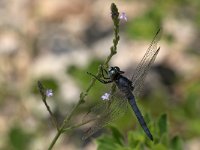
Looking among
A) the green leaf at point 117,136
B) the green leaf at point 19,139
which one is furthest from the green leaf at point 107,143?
the green leaf at point 19,139

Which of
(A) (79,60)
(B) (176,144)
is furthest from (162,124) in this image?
(A) (79,60)

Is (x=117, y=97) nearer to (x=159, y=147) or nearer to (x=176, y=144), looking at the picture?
(x=159, y=147)

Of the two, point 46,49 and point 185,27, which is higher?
point 46,49

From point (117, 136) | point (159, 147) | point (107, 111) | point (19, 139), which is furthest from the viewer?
point (19, 139)

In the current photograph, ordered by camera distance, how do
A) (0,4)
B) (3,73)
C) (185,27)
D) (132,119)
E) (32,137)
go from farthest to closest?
1. (0,4)
2. (185,27)
3. (3,73)
4. (32,137)
5. (132,119)

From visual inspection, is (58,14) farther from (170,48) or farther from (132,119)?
(132,119)

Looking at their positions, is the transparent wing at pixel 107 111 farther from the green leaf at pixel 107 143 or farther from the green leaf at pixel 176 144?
the green leaf at pixel 176 144

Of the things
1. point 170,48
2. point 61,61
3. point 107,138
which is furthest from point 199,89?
point 107,138
